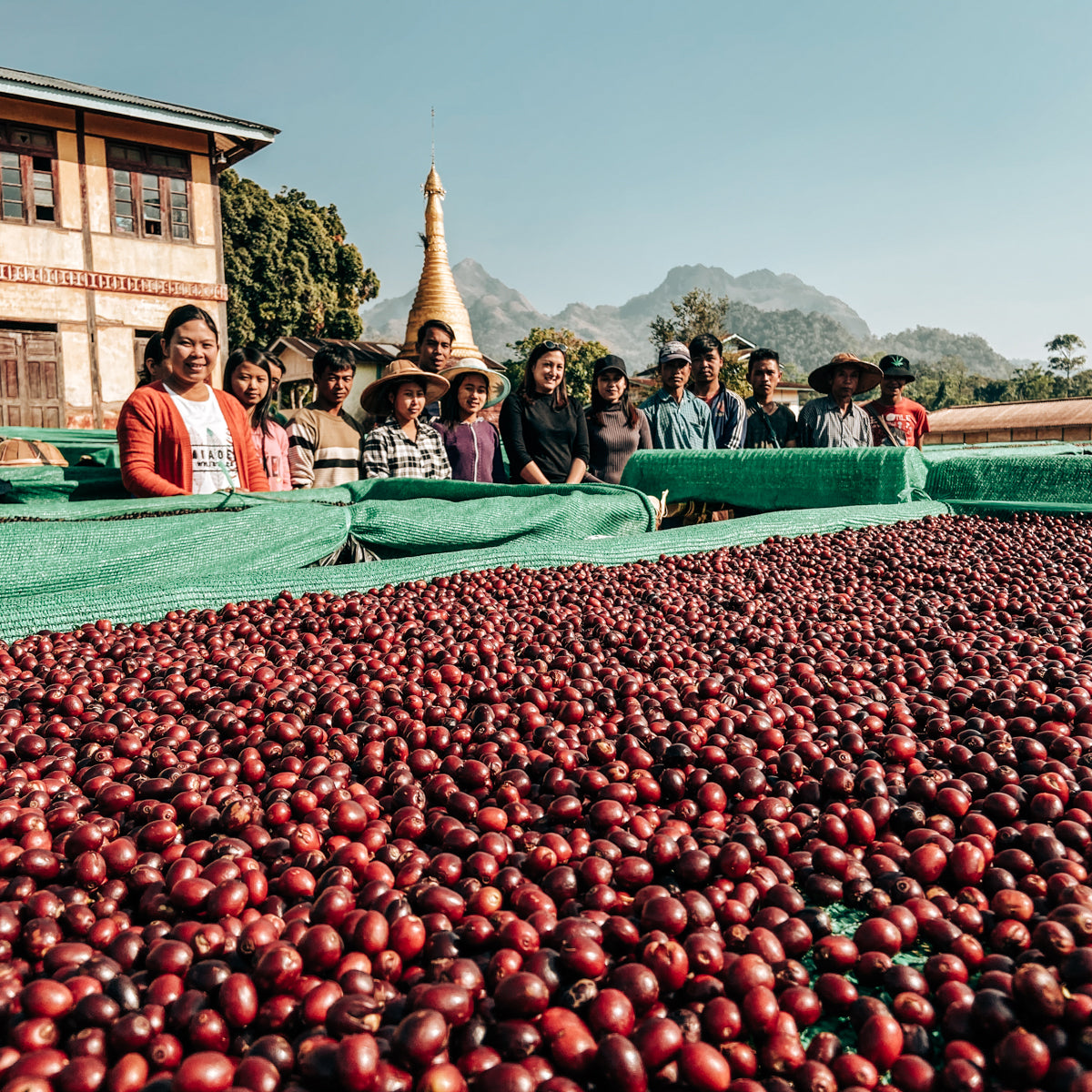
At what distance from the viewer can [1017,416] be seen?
844 inches

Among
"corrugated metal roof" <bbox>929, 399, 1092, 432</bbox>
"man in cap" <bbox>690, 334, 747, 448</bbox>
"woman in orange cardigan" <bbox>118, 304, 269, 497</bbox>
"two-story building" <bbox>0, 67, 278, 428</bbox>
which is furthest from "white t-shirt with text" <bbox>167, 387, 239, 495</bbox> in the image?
"corrugated metal roof" <bbox>929, 399, 1092, 432</bbox>

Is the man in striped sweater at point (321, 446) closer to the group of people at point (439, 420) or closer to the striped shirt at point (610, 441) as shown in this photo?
the group of people at point (439, 420)

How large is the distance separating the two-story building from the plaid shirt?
10.8 meters

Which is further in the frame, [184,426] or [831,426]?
[831,426]

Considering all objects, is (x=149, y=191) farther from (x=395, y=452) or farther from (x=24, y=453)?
(x=395, y=452)

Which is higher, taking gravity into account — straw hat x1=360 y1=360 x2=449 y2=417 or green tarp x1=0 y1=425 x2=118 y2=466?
straw hat x1=360 y1=360 x2=449 y2=417

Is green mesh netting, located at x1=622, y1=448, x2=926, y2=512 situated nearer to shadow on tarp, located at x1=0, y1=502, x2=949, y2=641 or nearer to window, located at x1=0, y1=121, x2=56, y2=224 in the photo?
shadow on tarp, located at x1=0, y1=502, x2=949, y2=641

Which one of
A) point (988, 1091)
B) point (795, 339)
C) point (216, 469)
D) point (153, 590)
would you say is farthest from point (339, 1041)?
point (795, 339)

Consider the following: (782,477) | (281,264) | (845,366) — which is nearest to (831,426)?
(845,366)

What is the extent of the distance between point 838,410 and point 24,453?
7703 mm

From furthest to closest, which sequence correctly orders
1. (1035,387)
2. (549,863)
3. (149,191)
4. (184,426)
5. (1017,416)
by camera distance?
(1035,387), (1017,416), (149,191), (184,426), (549,863)

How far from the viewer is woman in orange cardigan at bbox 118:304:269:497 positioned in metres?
4.37

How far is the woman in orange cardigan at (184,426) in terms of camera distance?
4.37 m

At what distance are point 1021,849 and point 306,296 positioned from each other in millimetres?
33005
